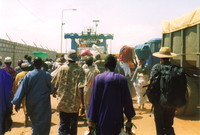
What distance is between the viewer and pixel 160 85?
14.1 feet

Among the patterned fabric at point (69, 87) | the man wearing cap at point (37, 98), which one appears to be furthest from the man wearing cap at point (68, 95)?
the man wearing cap at point (37, 98)

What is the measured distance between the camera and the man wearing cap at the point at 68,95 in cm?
447

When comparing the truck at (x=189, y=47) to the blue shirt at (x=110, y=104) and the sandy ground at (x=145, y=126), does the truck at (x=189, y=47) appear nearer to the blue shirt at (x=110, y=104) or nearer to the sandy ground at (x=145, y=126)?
the sandy ground at (x=145, y=126)

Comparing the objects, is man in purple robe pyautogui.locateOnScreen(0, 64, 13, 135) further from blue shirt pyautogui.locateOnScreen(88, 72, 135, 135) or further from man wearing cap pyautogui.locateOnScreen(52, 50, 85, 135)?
blue shirt pyautogui.locateOnScreen(88, 72, 135, 135)

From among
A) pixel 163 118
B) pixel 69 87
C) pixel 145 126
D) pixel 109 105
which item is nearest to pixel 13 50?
pixel 145 126

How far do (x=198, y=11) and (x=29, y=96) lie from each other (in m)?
4.54

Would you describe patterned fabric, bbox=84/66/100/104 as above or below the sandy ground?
above

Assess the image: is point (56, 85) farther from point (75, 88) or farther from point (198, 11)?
point (198, 11)

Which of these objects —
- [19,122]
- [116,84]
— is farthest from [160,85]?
[19,122]

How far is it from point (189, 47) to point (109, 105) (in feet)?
13.6

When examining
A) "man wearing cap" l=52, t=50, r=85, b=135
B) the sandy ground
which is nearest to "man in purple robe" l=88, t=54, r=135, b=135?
"man wearing cap" l=52, t=50, r=85, b=135

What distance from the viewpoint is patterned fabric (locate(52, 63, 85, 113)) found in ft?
14.6

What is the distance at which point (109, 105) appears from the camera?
3188 mm

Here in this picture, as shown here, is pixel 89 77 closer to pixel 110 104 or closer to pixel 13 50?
pixel 110 104
